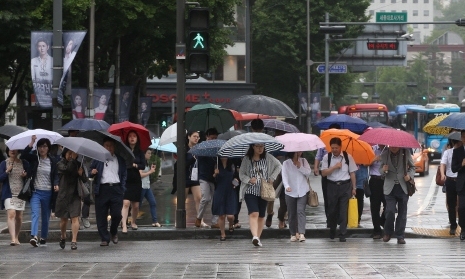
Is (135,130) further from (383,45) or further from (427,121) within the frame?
(427,121)

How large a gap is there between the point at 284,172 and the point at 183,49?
9.30 ft

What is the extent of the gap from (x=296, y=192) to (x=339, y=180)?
73cm

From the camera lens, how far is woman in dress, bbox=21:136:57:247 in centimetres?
Result: 1761

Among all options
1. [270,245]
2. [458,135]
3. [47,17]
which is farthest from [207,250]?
[47,17]

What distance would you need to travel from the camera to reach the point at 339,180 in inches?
727

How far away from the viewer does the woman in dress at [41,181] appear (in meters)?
17.6

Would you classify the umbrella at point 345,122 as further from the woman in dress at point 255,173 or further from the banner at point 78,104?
the banner at point 78,104

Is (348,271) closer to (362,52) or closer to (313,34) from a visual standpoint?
(313,34)

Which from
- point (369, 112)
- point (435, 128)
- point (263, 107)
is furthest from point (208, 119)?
point (369, 112)

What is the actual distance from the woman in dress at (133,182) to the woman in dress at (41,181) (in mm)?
1650

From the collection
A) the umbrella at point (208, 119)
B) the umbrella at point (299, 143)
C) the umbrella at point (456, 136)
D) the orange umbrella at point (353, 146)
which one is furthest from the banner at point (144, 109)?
the umbrella at point (299, 143)

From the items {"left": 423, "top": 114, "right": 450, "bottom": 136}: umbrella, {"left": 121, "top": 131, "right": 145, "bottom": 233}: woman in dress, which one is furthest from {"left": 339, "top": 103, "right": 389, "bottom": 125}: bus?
{"left": 121, "top": 131, "right": 145, "bottom": 233}: woman in dress

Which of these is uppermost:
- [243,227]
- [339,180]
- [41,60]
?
[41,60]

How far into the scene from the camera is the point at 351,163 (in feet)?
60.6
